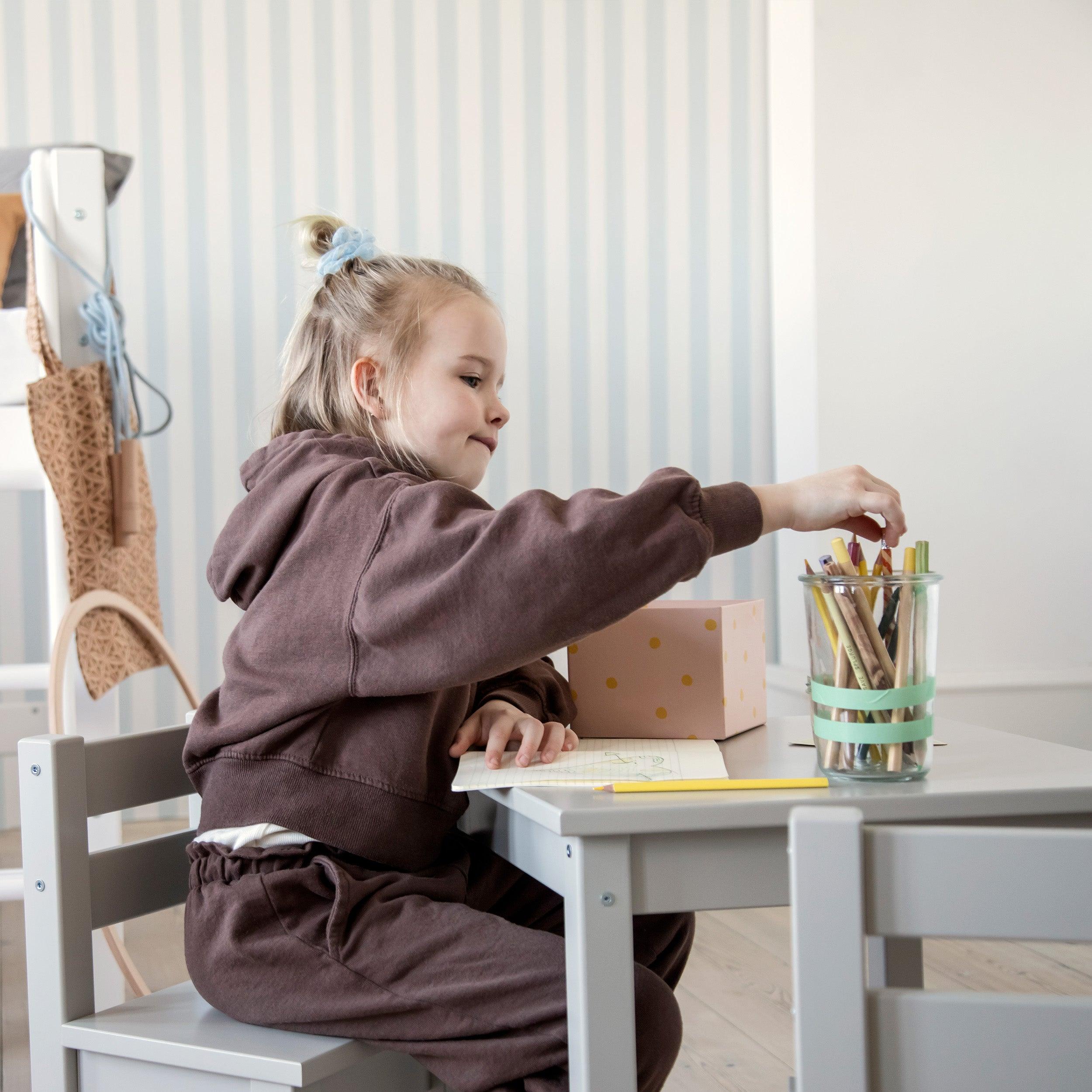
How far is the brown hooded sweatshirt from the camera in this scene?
0.75m

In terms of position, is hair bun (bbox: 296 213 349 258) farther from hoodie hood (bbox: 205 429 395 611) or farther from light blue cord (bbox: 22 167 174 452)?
light blue cord (bbox: 22 167 174 452)

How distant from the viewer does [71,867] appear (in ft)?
2.82

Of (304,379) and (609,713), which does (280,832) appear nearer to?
(609,713)

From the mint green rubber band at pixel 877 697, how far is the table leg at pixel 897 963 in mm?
364

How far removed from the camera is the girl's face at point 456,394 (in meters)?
1.04

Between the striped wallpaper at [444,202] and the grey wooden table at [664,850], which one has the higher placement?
the striped wallpaper at [444,202]

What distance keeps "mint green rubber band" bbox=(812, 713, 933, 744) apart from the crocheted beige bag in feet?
3.62

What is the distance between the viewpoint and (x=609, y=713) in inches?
38.4

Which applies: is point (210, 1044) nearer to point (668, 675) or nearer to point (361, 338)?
point (668, 675)

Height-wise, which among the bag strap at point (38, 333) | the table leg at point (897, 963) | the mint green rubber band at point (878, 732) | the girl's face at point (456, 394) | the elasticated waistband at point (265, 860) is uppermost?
the bag strap at point (38, 333)

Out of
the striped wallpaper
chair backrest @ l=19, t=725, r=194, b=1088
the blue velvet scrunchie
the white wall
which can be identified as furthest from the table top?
the striped wallpaper

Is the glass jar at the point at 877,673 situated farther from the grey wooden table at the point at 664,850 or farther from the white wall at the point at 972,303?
the white wall at the point at 972,303

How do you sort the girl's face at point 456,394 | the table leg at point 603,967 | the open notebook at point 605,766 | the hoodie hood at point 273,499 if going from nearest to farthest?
the table leg at point 603,967 → the open notebook at point 605,766 → the hoodie hood at point 273,499 → the girl's face at point 456,394

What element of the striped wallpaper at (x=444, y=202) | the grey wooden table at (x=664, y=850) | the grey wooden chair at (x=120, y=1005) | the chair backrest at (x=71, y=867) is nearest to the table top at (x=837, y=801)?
the grey wooden table at (x=664, y=850)
